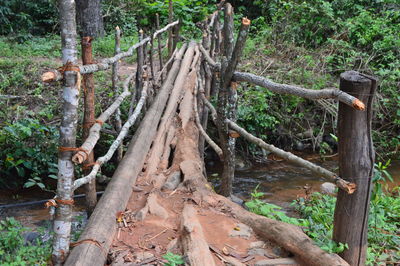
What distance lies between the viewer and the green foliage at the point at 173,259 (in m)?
2.23

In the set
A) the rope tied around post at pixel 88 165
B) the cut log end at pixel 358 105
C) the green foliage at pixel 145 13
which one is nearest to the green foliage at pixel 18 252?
the rope tied around post at pixel 88 165

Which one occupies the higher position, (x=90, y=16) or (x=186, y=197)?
(x=90, y=16)

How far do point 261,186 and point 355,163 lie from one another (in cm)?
375

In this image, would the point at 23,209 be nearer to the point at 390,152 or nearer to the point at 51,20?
the point at 390,152

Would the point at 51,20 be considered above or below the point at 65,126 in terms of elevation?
above

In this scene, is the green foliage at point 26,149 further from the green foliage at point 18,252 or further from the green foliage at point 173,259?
the green foliage at point 173,259

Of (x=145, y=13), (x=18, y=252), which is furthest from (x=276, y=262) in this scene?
(x=145, y=13)

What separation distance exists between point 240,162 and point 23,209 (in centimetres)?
346

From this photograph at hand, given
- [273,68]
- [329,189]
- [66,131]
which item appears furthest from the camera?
[273,68]

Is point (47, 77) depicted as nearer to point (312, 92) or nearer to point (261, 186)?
point (312, 92)

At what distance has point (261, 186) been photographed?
19.5 feet

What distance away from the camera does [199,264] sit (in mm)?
2209

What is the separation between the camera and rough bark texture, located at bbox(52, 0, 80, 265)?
6.97 ft

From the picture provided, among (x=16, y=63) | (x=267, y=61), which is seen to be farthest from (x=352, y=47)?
(x=16, y=63)
